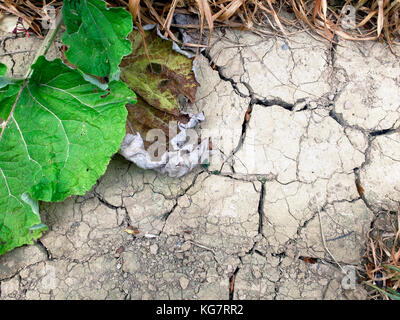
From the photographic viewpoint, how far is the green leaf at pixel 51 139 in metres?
2.05

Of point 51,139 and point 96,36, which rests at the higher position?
point 96,36

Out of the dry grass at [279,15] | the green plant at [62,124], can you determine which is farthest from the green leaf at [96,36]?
the dry grass at [279,15]

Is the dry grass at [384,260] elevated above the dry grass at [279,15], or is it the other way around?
the dry grass at [279,15]

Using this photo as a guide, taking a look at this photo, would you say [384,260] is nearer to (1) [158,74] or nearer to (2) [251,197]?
(2) [251,197]

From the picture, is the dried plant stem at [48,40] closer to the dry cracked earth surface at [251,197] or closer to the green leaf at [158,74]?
the dry cracked earth surface at [251,197]

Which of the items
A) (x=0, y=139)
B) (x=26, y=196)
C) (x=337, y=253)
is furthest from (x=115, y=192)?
(x=337, y=253)

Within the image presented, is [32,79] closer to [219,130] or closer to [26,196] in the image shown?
[26,196]

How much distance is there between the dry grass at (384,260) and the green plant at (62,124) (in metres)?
1.58

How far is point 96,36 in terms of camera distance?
79.8 inches

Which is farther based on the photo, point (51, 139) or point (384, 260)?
point (384, 260)

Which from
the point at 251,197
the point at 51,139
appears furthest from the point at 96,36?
the point at 251,197

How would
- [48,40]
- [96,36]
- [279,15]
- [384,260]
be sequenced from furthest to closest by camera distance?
1. [279,15]
2. [48,40]
3. [384,260]
4. [96,36]

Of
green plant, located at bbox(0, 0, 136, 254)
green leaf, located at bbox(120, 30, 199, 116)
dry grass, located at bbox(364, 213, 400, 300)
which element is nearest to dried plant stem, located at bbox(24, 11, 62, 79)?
green plant, located at bbox(0, 0, 136, 254)

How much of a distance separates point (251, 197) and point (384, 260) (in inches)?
32.8
